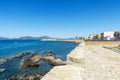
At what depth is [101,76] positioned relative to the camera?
29.2 ft

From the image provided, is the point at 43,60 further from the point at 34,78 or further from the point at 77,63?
the point at 77,63

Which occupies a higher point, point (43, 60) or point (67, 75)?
point (67, 75)

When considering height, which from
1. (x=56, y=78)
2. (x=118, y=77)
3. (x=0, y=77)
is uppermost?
(x=56, y=78)

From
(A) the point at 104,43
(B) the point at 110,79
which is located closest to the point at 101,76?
(B) the point at 110,79

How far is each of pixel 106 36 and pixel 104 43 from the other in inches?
2457

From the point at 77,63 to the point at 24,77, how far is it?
9460mm

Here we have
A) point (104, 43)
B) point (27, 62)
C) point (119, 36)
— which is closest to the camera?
point (27, 62)

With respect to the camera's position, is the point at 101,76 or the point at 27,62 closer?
the point at 101,76

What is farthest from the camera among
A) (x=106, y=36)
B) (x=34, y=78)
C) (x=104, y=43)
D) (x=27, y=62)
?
(x=106, y=36)

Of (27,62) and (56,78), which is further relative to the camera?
(27,62)

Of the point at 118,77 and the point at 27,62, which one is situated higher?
the point at 118,77

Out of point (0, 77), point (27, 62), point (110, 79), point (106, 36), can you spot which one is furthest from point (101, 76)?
point (106, 36)

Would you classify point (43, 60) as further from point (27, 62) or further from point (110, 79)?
point (110, 79)

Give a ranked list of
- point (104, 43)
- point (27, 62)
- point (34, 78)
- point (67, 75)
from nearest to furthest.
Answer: point (67, 75) < point (34, 78) < point (27, 62) < point (104, 43)
